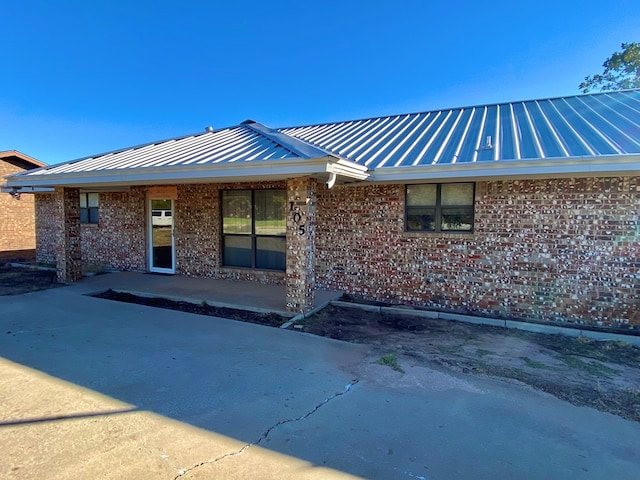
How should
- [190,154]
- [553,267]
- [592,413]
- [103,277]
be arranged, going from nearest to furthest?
[592,413] → [553,267] → [190,154] → [103,277]

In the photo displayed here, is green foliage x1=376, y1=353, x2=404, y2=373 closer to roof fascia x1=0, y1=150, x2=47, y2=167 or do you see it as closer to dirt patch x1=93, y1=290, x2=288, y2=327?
dirt patch x1=93, y1=290, x2=288, y2=327

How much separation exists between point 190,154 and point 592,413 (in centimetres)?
728

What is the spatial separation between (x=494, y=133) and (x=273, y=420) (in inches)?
293

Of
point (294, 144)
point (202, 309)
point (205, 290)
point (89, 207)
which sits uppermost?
point (294, 144)

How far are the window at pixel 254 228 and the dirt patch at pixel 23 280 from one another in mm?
4351

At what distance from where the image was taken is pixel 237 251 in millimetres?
9766

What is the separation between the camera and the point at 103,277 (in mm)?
10188

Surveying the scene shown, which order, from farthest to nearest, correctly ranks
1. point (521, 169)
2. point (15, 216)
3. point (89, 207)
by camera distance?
1. point (15, 216)
2. point (89, 207)
3. point (521, 169)

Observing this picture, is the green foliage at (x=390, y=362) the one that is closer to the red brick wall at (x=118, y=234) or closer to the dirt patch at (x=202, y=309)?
the dirt patch at (x=202, y=309)

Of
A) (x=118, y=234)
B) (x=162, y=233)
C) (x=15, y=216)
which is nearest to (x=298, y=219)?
(x=162, y=233)

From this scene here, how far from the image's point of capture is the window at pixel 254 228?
9203mm

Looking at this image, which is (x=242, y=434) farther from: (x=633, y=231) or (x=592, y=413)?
(x=633, y=231)

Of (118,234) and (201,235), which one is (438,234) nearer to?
(201,235)

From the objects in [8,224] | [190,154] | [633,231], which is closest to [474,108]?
[633,231]
